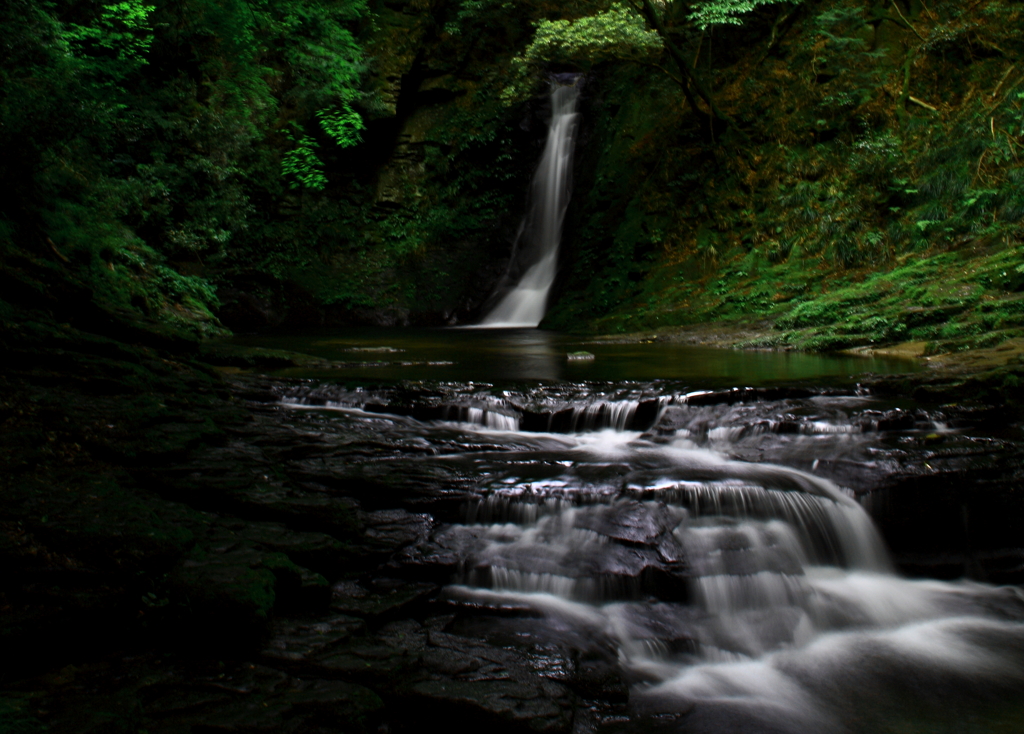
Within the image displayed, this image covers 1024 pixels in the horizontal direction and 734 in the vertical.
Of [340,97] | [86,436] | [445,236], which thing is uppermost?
[340,97]

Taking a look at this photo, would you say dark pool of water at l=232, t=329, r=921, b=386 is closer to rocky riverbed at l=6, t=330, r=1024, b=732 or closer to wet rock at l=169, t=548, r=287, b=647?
rocky riverbed at l=6, t=330, r=1024, b=732

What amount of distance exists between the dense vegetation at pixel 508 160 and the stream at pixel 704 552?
4045 mm

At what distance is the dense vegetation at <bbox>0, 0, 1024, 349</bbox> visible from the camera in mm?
9812

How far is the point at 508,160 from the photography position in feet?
70.9

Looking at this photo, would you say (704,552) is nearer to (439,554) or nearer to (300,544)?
(439,554)

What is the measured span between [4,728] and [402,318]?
727 inches

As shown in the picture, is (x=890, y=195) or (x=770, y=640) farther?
(x=890, y=195)

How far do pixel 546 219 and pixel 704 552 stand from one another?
17.9 m

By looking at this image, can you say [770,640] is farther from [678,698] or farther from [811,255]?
[811,255]

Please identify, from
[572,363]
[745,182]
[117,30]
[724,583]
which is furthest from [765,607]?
[117,30]

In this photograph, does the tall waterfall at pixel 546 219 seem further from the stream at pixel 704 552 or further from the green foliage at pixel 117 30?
the stream at pixel 704 552

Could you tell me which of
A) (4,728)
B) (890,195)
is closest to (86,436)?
(4,728)

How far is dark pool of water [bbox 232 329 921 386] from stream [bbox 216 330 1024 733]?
123cm

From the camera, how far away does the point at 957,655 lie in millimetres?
3424
